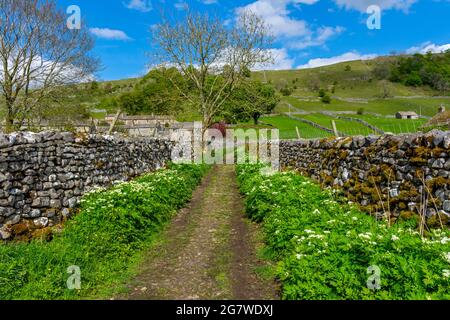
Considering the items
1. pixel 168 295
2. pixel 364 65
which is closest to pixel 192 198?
pixel 168 295

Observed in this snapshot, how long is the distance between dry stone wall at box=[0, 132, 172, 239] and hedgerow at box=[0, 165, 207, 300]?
2.23ft

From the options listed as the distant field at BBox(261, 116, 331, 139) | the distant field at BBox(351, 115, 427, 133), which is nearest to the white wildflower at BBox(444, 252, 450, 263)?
the distant field at BBox(351, 115, 427, 133)

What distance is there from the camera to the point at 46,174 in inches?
371

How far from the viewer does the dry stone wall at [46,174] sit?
26.9 feet

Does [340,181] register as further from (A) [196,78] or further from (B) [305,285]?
(A) [196,78]

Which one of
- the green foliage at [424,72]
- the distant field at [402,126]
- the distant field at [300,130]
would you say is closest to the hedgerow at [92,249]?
the distant field at [402,126]

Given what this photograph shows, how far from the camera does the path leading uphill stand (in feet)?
19.7

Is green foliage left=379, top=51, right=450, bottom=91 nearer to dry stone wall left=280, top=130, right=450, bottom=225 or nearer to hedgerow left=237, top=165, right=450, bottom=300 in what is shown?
dry stone wall left=280, top=130, right=450, bottom=225

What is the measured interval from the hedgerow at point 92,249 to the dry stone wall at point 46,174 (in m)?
0.68

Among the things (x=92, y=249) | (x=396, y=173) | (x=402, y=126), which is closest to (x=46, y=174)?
(x=92, y=249)

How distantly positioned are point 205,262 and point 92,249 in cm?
241

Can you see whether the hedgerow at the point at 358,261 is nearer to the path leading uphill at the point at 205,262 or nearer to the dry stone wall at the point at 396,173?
the dry stone wall at the point at 396,173

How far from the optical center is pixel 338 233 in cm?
635
